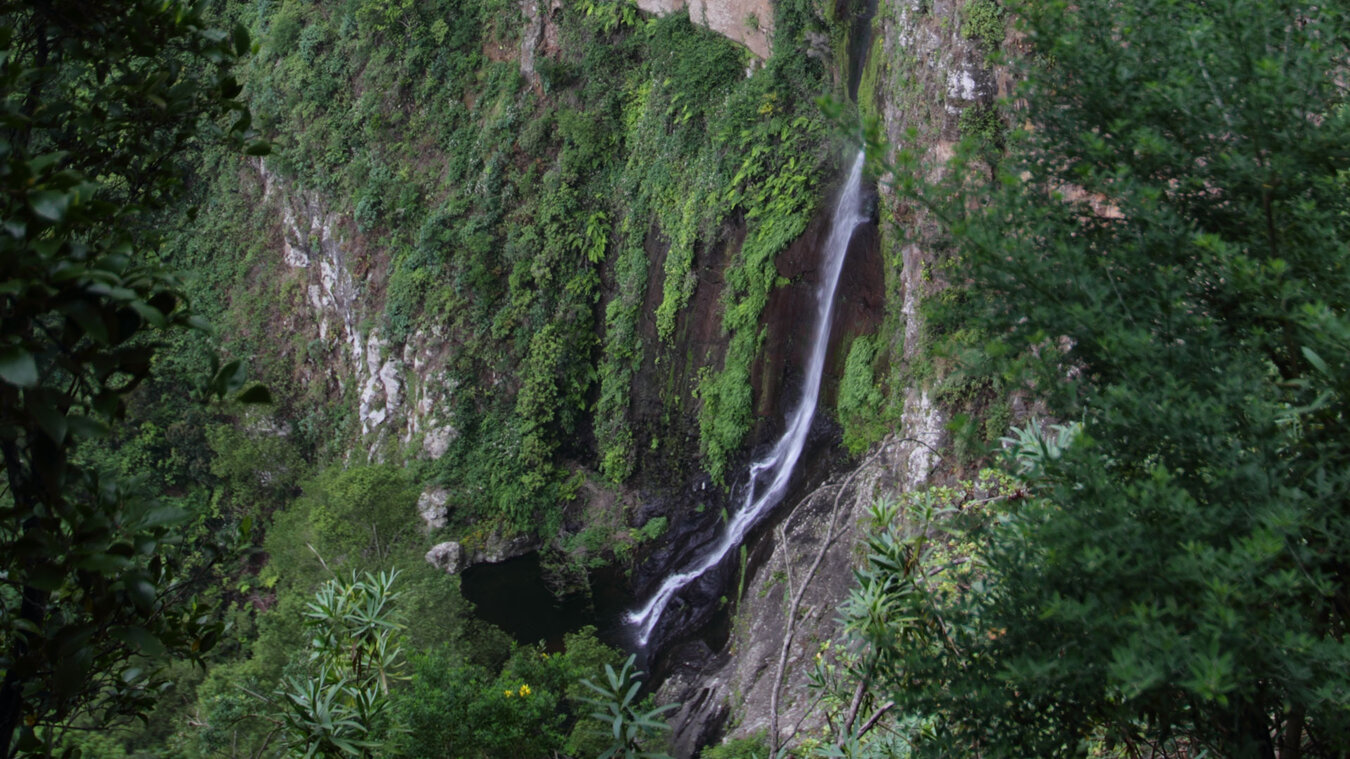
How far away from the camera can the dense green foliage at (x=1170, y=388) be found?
1840 mm

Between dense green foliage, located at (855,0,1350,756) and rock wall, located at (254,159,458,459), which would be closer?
dense green foliage, located at (855,0,1350,756)

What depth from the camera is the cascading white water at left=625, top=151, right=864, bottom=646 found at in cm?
1007

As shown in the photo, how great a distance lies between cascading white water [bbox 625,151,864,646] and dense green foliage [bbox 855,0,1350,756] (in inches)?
A: 300

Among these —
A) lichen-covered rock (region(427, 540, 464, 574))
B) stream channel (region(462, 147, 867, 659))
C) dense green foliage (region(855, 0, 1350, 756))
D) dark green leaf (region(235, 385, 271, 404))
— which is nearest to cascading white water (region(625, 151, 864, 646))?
stream channel (region(462, 147, 867, 659))

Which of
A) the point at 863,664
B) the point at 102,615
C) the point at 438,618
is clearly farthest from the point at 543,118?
the point at 102,615

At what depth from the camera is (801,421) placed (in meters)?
10.3

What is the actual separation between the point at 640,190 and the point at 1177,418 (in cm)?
1134

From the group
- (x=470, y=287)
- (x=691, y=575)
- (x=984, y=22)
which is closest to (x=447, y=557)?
(x=691, y=575)

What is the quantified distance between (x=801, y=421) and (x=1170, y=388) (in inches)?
333

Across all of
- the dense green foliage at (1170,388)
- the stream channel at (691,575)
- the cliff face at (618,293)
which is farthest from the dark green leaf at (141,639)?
the stream channel at (691,575)

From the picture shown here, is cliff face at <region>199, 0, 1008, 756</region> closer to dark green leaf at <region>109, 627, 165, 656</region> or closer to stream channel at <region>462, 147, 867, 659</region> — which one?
stream channel at <region>462, 147, 867, 659</region>

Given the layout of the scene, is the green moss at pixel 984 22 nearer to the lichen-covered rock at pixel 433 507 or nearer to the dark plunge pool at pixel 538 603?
the dark plunge pool at pixel 538 603

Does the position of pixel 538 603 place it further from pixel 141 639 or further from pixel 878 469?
pixel 141 639

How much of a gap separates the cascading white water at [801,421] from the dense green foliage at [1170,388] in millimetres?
7609
